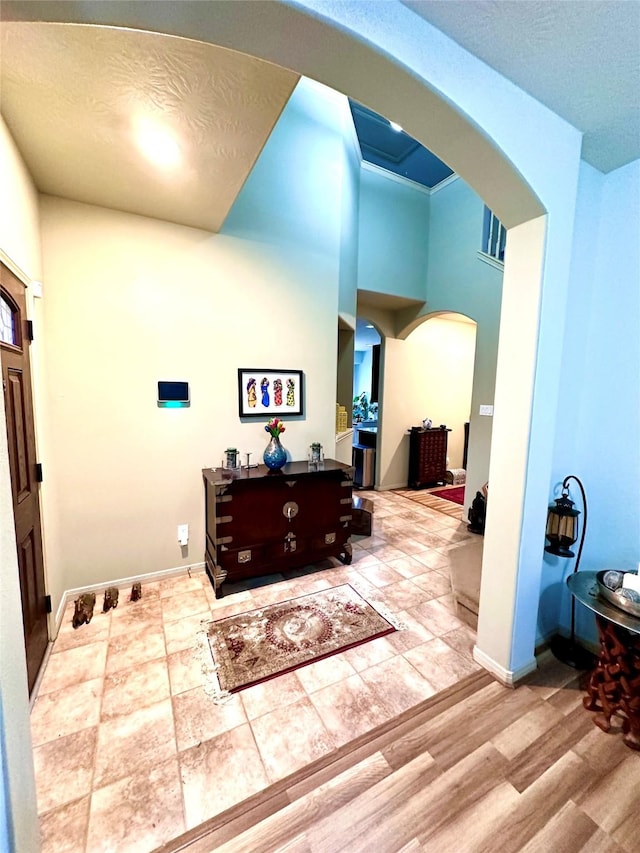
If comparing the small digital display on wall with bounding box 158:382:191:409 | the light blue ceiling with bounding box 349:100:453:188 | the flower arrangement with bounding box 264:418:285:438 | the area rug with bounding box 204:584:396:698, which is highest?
the light blue ceiling with bounding box 349:100:453:188

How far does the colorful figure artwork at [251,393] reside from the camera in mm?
2826

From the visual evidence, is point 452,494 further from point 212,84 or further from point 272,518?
point 212,84

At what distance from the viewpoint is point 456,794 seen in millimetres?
1243

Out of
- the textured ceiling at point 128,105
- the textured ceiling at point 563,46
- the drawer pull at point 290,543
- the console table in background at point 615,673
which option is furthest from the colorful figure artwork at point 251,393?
the console table in background at point 615,673

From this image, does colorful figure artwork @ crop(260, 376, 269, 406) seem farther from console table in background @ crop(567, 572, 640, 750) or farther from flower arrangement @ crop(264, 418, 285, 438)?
console table in background @ crop(567, 572, 640, 750)

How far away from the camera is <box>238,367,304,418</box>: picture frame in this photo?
9.23ft

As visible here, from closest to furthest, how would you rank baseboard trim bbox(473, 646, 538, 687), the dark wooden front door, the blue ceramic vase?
the dark wooden front door < baseboard trim bbox(473, 646, 538, 687) < the blue ceramic vase

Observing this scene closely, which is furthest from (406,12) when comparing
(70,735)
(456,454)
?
(456,454)

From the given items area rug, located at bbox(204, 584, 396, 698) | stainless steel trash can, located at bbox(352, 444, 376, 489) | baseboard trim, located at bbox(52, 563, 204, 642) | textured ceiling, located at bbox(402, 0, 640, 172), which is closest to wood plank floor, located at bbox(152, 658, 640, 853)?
area rug, located at bbox(204, 584, 396, 698)

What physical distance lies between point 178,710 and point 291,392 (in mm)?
2241

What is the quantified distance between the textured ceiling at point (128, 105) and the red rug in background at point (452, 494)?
15.1 ft

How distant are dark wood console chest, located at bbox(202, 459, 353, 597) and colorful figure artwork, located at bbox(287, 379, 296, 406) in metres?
0.58

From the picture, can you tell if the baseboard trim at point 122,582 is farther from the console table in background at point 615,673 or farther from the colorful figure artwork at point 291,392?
the console table in background at point 615,673

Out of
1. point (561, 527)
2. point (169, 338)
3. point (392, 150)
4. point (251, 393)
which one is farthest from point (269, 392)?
point (392, 150)
